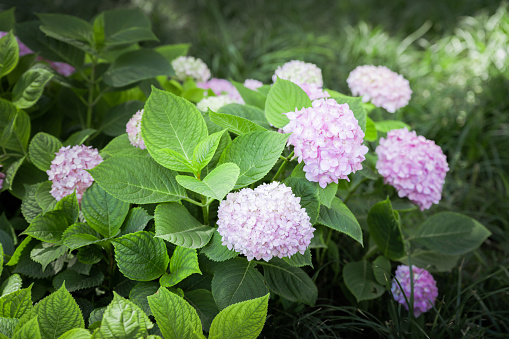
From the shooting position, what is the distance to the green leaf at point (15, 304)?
87 cm

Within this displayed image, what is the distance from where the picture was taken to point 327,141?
3.07 feet

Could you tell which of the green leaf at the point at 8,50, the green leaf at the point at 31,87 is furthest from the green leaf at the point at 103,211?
the green leaf at the point at 8,50

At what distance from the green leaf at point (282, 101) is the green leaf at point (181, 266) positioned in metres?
0.40

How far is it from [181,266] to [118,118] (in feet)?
Answer: 2.34

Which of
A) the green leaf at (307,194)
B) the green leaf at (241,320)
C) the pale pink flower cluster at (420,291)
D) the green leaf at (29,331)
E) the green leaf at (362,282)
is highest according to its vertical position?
the green leaf at (307,194)

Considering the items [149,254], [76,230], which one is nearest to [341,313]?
[149,254]

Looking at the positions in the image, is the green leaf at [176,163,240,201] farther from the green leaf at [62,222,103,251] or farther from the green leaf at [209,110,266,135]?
the green leaf at [62,222,103,251]

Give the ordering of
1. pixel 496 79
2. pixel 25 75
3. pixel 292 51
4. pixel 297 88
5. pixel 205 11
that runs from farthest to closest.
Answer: pixel 205 11, pixel 292 51, pixel 496 79, pixel 25 75, pixel 297 88

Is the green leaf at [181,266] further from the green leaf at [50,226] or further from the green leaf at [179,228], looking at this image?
the green leaf at [50,226]

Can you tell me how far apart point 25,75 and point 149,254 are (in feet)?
2.55

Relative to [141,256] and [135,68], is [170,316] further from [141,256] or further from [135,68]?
[135,68]

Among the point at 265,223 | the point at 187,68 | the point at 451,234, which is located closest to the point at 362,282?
the point at 451,234

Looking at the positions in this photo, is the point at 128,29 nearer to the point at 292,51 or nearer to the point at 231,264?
the point at 231,264

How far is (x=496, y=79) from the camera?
3.00 m
